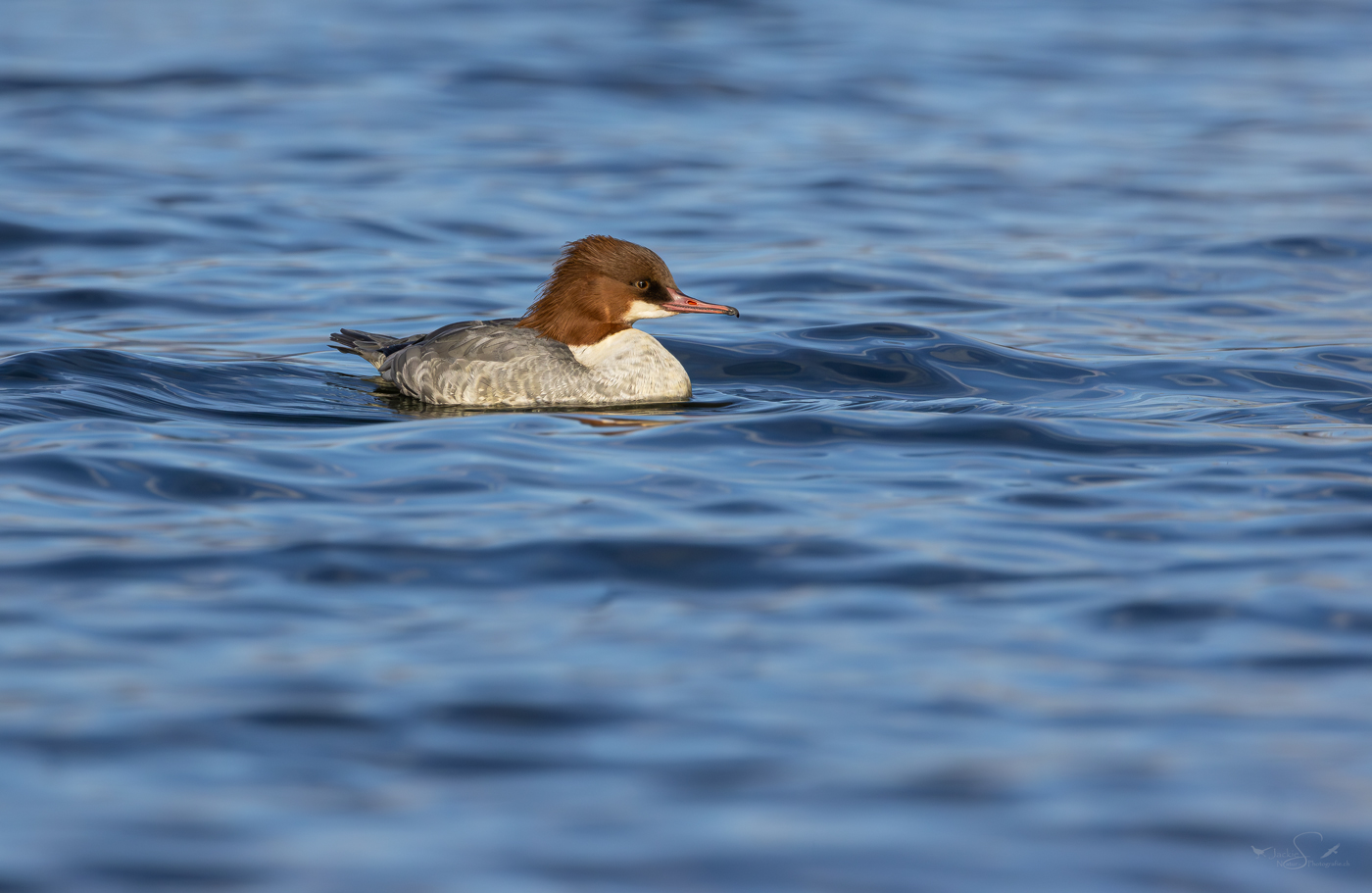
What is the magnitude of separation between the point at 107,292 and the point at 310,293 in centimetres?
143

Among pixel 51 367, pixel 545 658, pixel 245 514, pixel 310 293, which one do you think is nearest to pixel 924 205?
pixel 310 293

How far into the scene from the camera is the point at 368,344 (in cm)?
1010

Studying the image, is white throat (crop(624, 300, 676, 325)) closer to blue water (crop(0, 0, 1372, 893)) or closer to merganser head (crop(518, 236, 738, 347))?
merganser head (crop(518, 236, 738, 347))

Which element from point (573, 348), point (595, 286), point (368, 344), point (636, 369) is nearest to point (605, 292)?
point (595, 286)

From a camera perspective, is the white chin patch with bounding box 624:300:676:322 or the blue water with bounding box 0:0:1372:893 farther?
the white chin patch with bounding box 624:300:676:322

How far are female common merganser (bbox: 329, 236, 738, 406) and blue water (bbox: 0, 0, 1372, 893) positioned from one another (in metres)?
0.31

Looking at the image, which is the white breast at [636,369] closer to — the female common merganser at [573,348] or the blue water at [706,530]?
the female common merganser at [573,348]

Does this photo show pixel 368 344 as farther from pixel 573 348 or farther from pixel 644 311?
pixel 644 311

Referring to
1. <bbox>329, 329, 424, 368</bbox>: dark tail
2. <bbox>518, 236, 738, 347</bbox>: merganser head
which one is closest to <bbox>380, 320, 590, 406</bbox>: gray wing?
<bbox>518, 236, 738, 347</bbox>: merganser head

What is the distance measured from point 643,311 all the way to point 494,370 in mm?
942

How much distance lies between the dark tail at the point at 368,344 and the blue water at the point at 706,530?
21cm

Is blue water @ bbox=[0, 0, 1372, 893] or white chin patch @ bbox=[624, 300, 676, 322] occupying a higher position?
white chin patch @ bbox=[624, 300, 676, 322]

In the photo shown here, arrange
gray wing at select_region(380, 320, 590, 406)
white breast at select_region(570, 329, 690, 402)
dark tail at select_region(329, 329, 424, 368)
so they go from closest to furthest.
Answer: gray wing at select_region(380, 320, 590, 406) < white breast at select_region(570, 329, 690, 402) < dark tail at select_region(329, 329, 424, 368)

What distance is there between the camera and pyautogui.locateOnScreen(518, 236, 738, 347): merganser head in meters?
9.68
